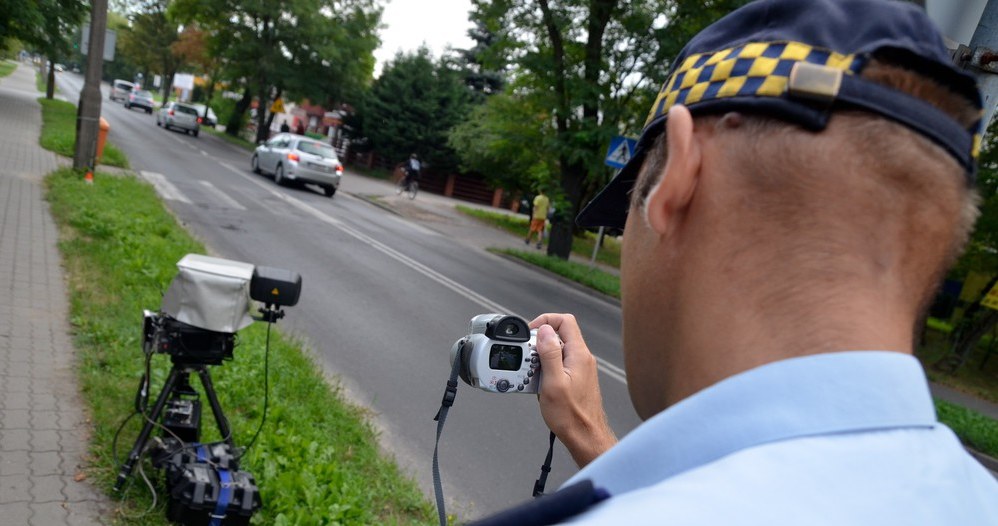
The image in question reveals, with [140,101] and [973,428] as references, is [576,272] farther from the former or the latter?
[140,101]

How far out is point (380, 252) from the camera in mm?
15156

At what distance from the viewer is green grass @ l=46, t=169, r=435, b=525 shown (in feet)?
13.3

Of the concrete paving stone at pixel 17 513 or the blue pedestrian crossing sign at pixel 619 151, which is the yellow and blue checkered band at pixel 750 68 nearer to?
the concrete paving stone at pixel 17 513

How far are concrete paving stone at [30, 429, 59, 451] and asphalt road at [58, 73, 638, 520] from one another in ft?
7.05

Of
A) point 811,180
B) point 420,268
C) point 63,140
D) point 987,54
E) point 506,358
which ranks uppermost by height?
point 987,54

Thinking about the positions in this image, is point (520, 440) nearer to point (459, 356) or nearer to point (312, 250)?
point (459, 356)

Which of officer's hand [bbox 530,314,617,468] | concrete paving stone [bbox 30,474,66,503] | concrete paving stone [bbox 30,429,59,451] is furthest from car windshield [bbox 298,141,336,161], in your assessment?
officer's hand [bbox 530,314,617,468]

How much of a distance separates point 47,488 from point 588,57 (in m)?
14.5

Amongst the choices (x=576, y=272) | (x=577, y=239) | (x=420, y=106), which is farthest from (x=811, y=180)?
(x=420, y=106)

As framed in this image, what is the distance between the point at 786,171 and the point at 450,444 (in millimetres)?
5519

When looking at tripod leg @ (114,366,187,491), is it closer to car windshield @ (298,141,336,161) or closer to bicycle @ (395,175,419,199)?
car windshield @ (298,141,336,161)

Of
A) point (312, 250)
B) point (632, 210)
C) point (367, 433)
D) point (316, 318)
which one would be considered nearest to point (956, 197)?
point (632, 210)

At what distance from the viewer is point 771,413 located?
0.73 metres

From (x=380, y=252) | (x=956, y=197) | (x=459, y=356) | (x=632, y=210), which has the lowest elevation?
(x=380, y=252)
